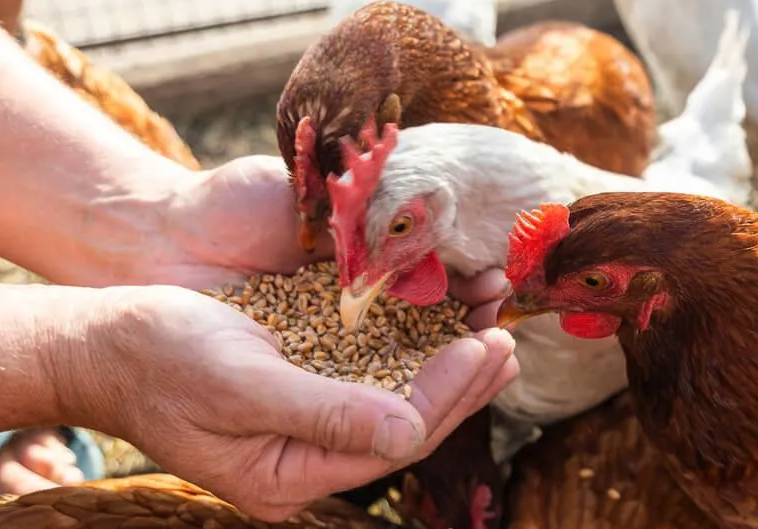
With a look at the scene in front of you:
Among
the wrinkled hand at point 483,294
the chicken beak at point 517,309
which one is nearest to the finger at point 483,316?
the wrinkled hand at point 483,294

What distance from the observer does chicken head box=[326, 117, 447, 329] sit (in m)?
1.16

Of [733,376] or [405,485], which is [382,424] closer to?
[733,376]

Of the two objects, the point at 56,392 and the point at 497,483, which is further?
the point at 497,483

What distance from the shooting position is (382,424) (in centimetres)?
99

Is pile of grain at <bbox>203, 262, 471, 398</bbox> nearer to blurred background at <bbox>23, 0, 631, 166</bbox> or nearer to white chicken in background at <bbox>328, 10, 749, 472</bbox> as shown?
white chicken in background at <bbox>328, 10, 749, 472</bbox>

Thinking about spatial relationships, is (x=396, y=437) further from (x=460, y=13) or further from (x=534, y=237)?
(x=460, y=13)

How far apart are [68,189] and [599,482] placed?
3.09ft

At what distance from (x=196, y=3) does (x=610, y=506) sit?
2.17 m

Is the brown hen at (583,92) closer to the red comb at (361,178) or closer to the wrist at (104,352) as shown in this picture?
the red comb at (361,178)

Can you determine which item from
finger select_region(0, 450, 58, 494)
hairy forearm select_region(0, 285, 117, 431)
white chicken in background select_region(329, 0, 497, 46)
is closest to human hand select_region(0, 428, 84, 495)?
finger select_region(0, 450, 58, 494)

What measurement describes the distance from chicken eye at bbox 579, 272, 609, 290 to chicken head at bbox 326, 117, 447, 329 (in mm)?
237

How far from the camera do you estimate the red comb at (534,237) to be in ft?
3.52

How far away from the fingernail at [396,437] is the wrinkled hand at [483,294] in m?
0.33

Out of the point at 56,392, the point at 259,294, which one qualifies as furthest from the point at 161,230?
the point at 56,392
